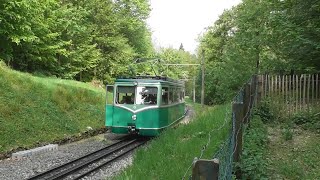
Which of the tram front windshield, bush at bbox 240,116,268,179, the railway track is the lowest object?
the railway track

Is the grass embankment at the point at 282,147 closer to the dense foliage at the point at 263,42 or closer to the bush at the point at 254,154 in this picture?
the bush at the point at 254,154

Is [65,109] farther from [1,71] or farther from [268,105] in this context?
[268,105]

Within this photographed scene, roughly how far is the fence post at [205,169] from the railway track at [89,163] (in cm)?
781

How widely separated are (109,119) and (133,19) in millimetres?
28842

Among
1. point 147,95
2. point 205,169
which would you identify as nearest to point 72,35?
point 147,95

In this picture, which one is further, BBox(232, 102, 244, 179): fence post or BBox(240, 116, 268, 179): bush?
BBox(240, 116, 268, 179): bush

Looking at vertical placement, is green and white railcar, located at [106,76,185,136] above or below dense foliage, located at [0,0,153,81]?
below

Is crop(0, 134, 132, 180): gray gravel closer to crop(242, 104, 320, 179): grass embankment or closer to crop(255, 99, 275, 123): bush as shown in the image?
crop(242, 104, 320, 179): grass embankment

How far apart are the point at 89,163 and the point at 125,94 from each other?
5.40m

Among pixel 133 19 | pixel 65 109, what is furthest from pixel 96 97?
pixel 133 19

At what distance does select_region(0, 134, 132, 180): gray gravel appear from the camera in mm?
10742

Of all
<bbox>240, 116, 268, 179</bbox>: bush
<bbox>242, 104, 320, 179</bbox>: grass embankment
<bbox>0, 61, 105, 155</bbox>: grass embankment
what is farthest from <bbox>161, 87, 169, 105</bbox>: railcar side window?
<bbox>240, 116, 268, 179</bbox>: bush

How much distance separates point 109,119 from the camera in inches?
680

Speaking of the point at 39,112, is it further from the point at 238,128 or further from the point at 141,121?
the point at 238,128
